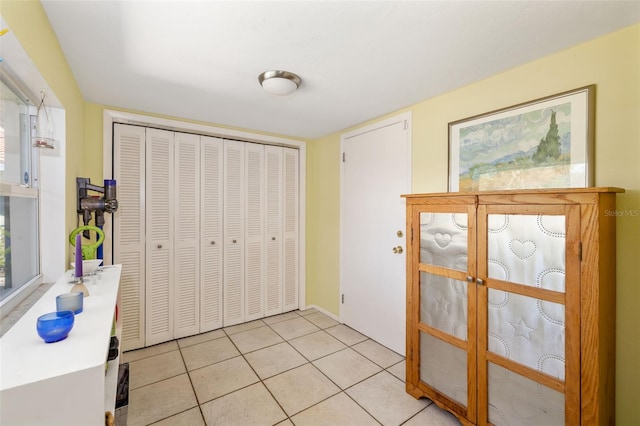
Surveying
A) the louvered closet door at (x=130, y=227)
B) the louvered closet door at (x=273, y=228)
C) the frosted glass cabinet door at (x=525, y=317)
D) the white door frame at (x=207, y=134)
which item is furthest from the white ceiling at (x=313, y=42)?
the louvered closet door at (x=273, y=228)

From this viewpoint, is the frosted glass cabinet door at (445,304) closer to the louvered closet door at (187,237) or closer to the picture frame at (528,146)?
the picture frame at (528,146)

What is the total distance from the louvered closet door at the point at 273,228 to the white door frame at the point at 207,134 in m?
0.25

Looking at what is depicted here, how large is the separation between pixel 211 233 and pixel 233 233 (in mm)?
239

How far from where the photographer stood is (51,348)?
861 mm

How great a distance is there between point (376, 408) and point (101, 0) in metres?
2.71

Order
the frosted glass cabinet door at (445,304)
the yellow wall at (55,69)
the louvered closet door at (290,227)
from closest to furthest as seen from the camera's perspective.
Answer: the yellow wall at (55,69)
the frosted glass cabinet door at (445,304)
the louvered closet door at (290,227)

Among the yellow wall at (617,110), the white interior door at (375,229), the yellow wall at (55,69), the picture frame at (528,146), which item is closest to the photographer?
the yellow wall at (55,69)

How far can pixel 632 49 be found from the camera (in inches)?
54.2

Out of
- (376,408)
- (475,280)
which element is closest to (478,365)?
(475,280)

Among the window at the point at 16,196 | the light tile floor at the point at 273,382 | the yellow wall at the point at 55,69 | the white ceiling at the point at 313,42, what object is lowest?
the light tile floor at the point at 273,382

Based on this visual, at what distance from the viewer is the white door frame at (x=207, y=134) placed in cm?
247

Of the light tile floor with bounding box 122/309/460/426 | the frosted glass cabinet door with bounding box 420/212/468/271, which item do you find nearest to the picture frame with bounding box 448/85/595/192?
the frosted glass cabinet door with bounding box 420/212/468/271

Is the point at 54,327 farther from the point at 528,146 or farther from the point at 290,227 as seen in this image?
the point at 290,227

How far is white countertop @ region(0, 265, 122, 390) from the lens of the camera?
2.43 feet
